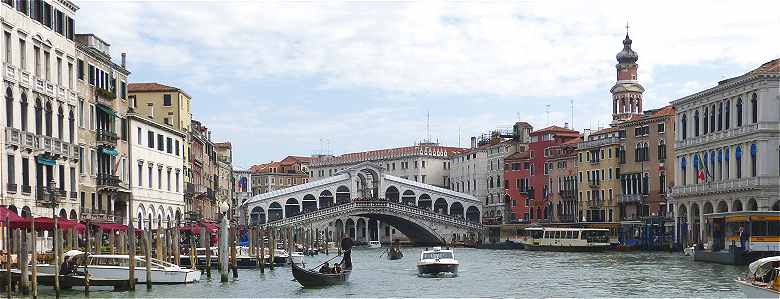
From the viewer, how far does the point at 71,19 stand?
32.5 meters

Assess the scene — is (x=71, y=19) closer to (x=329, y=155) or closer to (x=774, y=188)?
(x=774, y=188)

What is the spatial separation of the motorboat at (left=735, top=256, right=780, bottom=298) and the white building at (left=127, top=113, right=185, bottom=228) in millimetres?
19796

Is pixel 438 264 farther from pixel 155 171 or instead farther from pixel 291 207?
pixel 291 207

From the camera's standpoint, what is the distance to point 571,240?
57875 millimetres

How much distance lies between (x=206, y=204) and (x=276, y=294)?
3046 centimetres

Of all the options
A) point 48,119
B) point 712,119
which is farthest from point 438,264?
point 712,119

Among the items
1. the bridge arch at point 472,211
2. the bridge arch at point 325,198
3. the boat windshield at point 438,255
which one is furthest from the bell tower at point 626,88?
the boat windshield at point 438,255

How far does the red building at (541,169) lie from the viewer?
7556 centimetres

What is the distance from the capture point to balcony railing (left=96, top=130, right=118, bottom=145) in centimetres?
3572

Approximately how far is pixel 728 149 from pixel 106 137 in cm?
2255

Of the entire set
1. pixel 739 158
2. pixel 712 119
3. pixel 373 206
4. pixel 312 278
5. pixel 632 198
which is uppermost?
pixel 712 119

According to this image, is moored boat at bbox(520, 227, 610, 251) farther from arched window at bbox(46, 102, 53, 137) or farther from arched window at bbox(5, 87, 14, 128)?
arched window at bbox(5, 87, 14, 128)

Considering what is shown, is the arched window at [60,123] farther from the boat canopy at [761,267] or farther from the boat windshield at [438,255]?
the boat canopy at [761,267]

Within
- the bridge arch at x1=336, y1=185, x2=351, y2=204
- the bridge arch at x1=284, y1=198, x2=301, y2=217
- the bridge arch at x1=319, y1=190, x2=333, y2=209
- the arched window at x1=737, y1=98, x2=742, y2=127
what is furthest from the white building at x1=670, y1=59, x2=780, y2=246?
the bridge arch at x1=319, y1=190, x2=333, y2=209
